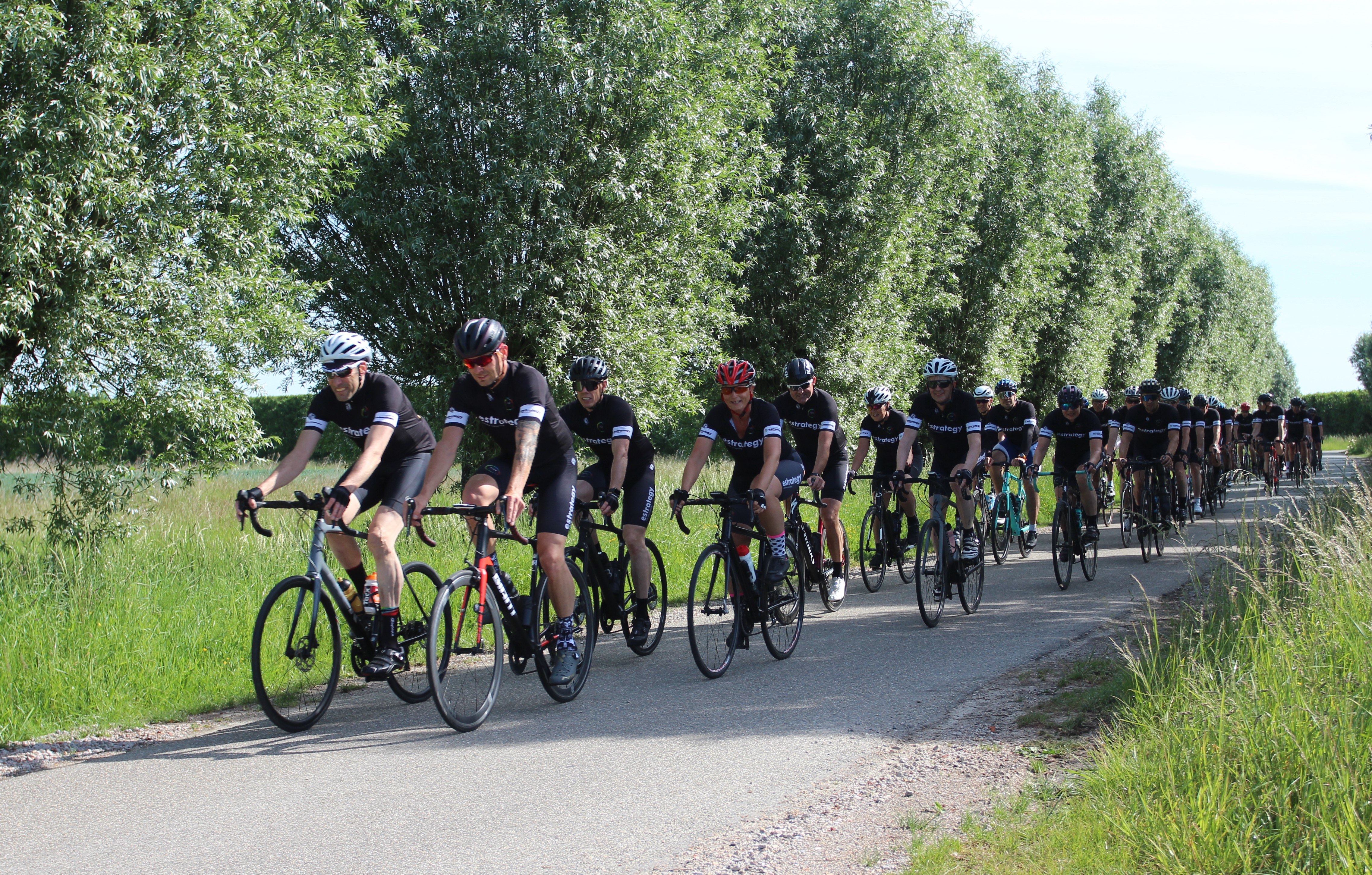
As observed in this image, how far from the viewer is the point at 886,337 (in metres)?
23.6

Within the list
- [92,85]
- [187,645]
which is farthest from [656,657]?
[92,85]

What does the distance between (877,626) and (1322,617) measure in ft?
12.8

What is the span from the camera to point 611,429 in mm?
8281

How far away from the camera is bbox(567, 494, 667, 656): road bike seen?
7.88 metres

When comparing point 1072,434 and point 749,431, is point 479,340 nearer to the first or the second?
point 749,431

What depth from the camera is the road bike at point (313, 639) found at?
587cm

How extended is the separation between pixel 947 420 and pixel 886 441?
1648mm

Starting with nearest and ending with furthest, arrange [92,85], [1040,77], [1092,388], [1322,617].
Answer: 1. [1322,617]
2. [92,85]
3. [1040,77]
4. [1092,388]

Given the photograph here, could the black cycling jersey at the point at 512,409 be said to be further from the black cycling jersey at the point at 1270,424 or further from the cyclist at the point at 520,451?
the black cycling jersey at the point at 1270,424

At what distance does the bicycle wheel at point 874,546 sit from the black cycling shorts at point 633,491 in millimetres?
4083

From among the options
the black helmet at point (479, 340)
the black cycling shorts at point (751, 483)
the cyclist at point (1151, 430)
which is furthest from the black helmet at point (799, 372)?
the cyclist at point (1151, 430)

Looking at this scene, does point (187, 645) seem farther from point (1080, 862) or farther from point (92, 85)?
point (1080, 862)

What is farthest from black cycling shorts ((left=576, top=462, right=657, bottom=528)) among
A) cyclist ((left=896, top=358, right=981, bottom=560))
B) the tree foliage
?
the tree foliage

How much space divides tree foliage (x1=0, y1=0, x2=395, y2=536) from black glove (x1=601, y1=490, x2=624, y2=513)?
15.7 ft
